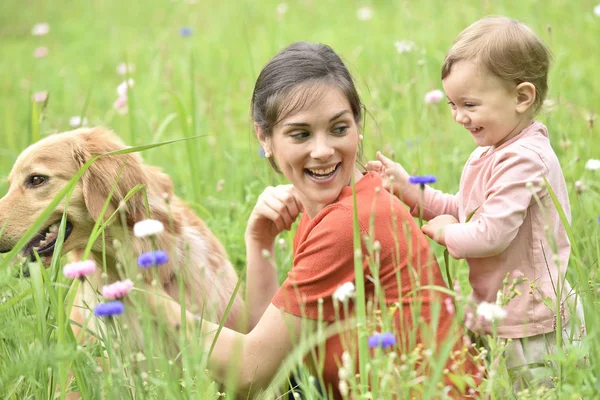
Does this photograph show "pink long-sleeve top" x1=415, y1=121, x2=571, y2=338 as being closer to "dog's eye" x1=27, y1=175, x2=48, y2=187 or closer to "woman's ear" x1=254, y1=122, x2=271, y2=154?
"woman's ear" x1=254, y1=122, x2=271, y2=154

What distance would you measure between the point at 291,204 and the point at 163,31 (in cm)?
624

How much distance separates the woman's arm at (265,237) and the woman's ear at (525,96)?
0.85m

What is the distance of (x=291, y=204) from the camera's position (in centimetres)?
290

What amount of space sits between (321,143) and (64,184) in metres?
1.09

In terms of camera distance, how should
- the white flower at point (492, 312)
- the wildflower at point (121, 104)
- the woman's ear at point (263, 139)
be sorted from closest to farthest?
the white flower at point (492, 312)
the woman's ear at point (263, 139)
the wildflower at point (121, 104)

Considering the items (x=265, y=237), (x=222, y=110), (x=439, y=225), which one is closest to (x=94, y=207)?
(x=265, y=237)

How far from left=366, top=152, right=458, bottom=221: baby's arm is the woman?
17cm

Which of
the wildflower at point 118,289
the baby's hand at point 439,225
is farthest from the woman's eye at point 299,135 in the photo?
the wildflower at point 118,289

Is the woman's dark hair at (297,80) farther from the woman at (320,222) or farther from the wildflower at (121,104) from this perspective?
the wildflower at (121,104)

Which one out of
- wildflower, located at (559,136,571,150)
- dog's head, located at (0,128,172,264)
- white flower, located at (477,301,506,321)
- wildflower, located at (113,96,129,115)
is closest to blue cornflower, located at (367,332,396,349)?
white flower, located at (477,301,506,321)

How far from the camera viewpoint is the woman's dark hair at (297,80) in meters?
2.52

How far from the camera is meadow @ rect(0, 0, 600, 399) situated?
2.15 metres

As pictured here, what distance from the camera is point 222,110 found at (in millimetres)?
5812

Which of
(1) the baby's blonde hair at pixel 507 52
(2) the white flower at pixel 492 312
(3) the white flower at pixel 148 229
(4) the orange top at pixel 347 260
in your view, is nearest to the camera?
(2) the white flower at pixel 492 312
